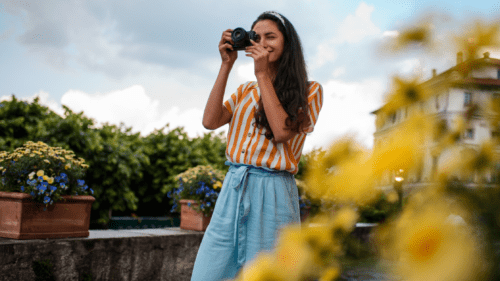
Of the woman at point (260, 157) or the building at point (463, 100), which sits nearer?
the building at point (463, 100)

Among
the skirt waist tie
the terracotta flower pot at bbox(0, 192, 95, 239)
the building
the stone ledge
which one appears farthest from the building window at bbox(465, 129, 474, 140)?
the terracotta flower pot at bbox(0, 192, 95, 239)

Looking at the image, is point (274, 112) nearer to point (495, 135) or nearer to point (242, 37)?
point (242, 37)

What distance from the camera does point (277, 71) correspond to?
1.62 m

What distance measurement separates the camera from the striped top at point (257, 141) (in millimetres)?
1471

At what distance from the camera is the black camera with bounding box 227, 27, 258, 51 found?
1530 millimetres

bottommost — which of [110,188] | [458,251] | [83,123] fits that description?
[110,188]

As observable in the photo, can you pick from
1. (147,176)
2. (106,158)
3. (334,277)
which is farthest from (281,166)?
(147,176)

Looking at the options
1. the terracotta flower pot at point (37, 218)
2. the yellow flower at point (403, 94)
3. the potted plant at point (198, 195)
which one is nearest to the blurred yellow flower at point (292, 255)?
the yellow flower at point (403, 94)

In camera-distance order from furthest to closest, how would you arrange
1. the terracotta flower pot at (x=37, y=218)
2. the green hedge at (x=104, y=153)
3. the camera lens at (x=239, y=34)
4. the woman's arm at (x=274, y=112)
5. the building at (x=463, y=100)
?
1. the green hedge at (x=104, y=153)
2. the terracotta flower pot at (x=37, y=218)
3. the camera lens at (x=239, y=34)
4. the woman's arm at (x=274, y=112)
5. the building at (x=463, y=100)

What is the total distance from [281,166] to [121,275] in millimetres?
1913

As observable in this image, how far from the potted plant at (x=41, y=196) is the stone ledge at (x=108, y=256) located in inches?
3.5

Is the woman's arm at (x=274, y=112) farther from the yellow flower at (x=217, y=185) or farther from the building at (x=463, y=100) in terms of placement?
the yellow flower at (x=217, y=185)

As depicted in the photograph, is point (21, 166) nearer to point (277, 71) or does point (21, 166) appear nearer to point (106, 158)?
point (106, 158)

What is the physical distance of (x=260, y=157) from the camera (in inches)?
58.1
